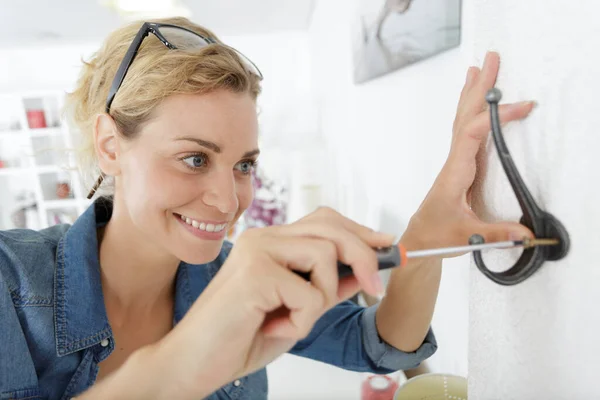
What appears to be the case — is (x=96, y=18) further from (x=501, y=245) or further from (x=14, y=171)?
(x=501, y=245)

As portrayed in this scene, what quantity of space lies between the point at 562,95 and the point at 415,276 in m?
0.34

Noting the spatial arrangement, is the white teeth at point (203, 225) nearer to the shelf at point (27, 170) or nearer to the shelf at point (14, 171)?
the shelf at point (27, 170)

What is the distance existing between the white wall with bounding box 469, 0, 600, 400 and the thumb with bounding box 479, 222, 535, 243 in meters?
0.01

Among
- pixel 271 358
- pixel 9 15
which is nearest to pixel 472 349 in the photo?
pixel 271 358

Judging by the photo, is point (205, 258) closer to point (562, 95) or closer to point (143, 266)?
point (143, 266)

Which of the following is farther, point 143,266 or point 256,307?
point 143,266

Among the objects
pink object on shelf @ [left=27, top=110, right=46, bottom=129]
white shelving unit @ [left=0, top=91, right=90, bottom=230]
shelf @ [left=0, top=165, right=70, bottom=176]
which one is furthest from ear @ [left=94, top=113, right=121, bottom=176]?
pink object on shelf @ [left=27, top=110, right=46, bottom=129]

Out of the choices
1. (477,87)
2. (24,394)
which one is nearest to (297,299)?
(477,87)

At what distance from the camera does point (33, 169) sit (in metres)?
3.29

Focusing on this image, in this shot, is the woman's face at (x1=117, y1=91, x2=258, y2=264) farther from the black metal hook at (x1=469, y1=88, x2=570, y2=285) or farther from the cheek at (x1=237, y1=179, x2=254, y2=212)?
the black metal hook at (x1=469, y1=88, x2=570, y2=285)

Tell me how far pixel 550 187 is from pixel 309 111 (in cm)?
310

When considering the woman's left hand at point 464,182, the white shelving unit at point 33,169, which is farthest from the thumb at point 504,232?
the white shelving unit at point 33,169

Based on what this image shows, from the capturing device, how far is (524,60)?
0.31m

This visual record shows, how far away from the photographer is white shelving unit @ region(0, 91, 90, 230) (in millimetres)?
3275
